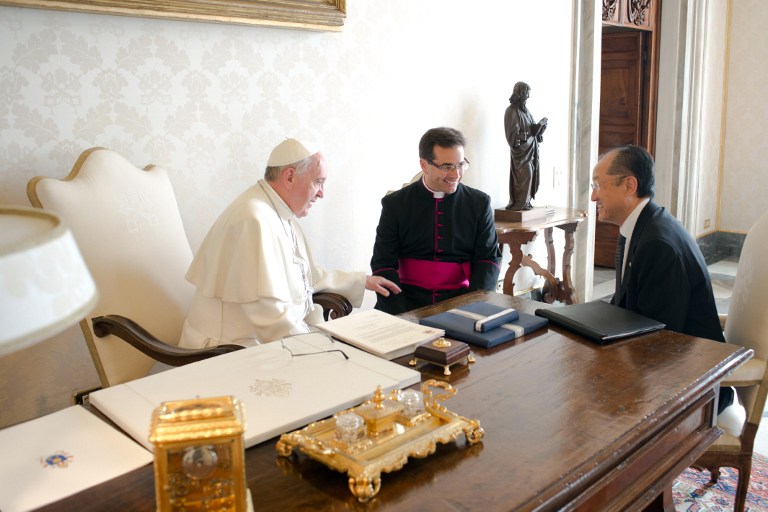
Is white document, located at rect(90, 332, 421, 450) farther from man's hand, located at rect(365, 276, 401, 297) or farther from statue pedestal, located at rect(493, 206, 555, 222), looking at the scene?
statue pedestal, located at rect(493, 206, 555, 222)

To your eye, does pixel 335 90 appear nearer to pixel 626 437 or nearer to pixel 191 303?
pixel 191 303

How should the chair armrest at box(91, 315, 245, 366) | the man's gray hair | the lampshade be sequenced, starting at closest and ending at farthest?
the lampshade → the chair armrest at box(91, 315, 245, 366) → the man's gray hair

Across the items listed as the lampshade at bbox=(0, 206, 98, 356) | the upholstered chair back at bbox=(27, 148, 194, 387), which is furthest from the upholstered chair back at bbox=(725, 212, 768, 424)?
the lampshade at bbox=(0, 206, 98, 356)

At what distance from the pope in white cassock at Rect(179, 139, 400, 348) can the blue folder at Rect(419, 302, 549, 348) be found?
0.64m

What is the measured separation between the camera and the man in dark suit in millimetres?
2646

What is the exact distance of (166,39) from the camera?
3143 millimetres

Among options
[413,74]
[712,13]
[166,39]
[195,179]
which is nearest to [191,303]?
[195,179]

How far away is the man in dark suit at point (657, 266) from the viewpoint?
265 centimetres

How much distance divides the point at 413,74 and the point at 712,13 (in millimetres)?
4538

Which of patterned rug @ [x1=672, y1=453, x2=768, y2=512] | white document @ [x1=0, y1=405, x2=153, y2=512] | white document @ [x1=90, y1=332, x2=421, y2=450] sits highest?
white document @ [x1=90, y1=332, x2=421, y2=450]

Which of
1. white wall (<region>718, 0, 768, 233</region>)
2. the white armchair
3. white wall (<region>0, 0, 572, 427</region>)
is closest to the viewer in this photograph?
the white armchair

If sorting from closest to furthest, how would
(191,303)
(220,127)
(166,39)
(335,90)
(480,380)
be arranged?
(480,380) < (191,303) < (166,39) < (220,127) < (335,90)

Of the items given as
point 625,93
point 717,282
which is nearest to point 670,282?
point 717,282

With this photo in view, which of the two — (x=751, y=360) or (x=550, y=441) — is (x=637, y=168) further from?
(x=550, y=441)
